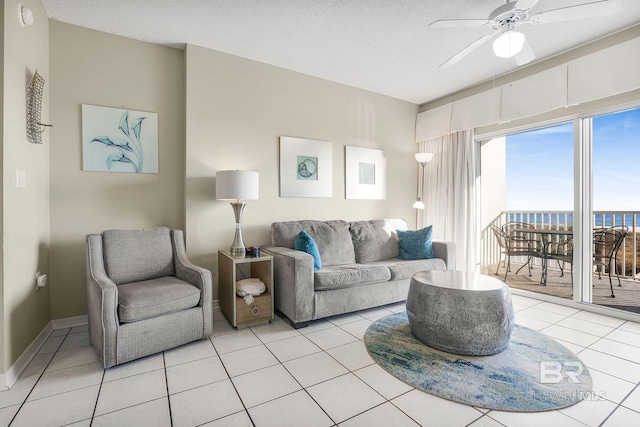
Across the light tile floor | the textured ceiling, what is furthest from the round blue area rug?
the textured ceiling

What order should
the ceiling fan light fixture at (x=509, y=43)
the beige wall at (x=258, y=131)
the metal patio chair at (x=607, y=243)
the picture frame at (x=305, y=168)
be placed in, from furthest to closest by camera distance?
the picture frame at (x=305, y=168) < the metal patio chair at (x=607, y=243) < the beige wall at (x=258, y=131) < the ceiling fan light fixture at (x=509, y=43)

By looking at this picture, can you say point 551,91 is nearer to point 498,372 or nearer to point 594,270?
point 594,270

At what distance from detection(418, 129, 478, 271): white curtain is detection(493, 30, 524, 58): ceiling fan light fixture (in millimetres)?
2036

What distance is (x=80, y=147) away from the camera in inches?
105

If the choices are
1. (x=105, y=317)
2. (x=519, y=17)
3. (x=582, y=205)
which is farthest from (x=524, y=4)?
(x=105, y=317)

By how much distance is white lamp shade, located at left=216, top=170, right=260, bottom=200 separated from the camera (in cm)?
269

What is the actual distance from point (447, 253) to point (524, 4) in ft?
7.99

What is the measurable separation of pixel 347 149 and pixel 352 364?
8.89 feet

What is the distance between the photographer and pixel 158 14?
2.51 meters

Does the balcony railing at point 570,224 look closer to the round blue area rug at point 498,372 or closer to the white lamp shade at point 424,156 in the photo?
the white lamp shade at point 424,156

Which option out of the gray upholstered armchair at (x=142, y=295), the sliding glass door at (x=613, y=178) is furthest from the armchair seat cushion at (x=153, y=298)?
the sliding glass door at (x=613, y=178)

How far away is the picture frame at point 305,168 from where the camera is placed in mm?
3500

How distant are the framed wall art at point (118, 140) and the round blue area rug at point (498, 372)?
2661mm

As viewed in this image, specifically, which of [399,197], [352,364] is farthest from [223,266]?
[399,197]
